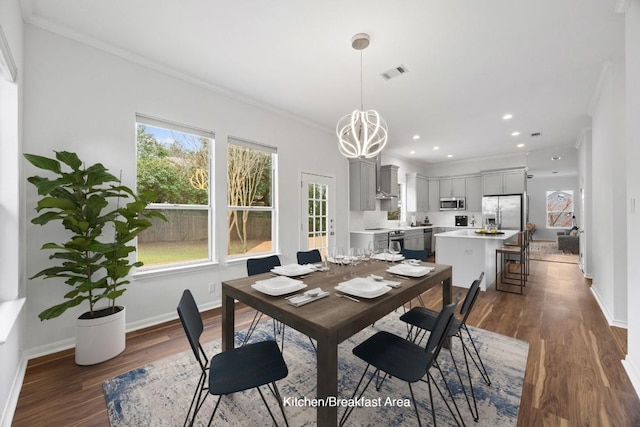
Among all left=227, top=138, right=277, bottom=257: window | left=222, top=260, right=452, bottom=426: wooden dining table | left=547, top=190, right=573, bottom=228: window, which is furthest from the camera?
left=547, top=190, right=573, bottom=228: window

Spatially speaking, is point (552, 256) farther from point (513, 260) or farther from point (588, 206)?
point (588, 206)

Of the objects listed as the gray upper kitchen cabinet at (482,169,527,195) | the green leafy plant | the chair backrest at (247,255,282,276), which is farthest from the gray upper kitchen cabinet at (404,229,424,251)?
the green leafy plant

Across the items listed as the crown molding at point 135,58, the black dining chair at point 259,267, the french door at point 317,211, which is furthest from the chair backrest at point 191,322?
the french door at point 317,211

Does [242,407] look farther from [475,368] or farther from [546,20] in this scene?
Result: [546,20]

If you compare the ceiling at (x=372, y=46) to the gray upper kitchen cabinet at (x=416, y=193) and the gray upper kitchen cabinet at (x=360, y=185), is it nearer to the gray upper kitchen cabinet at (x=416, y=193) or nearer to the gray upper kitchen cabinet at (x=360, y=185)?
the gray upper kitchen cabinet at (x=360, y=185)

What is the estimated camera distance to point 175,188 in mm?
3334

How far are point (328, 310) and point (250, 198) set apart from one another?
9.64ft

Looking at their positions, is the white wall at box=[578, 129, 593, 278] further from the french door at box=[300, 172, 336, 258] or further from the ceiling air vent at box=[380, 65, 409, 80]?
the french door at box=[300, 172, 336, 258]

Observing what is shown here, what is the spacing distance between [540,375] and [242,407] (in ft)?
7.66

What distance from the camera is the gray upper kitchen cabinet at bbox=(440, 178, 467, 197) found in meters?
8.05

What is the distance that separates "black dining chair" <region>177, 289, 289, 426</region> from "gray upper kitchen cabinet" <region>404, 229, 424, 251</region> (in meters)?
5.58

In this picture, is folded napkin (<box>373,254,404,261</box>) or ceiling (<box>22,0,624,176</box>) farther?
folded napkin (<box>373,254,404,261</box>)

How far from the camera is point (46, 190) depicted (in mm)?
2000

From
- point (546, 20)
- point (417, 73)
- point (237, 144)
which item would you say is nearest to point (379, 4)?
point (417, 73)
